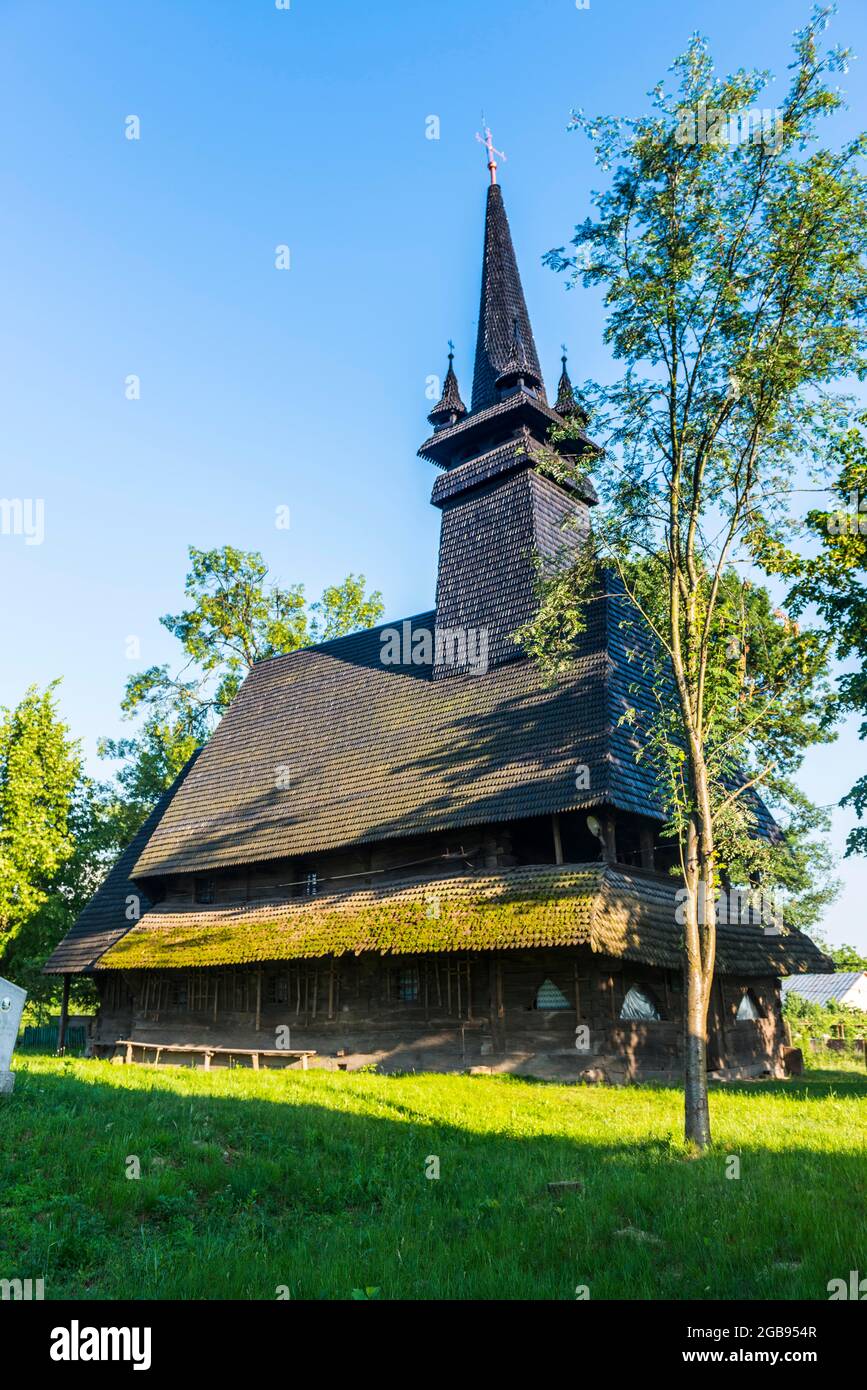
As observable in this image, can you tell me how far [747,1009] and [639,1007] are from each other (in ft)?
15.7

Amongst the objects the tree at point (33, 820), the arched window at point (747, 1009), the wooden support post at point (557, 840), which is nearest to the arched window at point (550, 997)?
the wooden support post at point (557, 840)

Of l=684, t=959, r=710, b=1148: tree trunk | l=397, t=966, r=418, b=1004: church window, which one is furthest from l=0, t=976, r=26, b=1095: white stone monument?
l=397, t=966, r=418, b=1004: church window

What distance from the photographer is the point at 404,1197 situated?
9.00 meters

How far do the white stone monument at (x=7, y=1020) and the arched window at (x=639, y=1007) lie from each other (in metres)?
11.1

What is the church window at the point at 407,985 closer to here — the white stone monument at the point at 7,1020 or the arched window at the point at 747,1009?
the arched window at the point at 747,1009

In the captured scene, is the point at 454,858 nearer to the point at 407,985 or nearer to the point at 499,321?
the point at 407,985

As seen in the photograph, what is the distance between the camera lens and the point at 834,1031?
43406 millimetres

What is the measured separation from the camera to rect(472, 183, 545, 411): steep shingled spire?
28.0 m

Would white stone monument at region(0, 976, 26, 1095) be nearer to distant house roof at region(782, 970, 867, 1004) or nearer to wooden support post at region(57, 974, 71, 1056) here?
wooden support post at region(57, 974, 71, 1056)

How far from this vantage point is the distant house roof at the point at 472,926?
1684 cm

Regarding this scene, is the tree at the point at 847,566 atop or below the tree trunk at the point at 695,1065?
atop

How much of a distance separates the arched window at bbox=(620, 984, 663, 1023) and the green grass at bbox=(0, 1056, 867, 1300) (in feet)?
13.1
